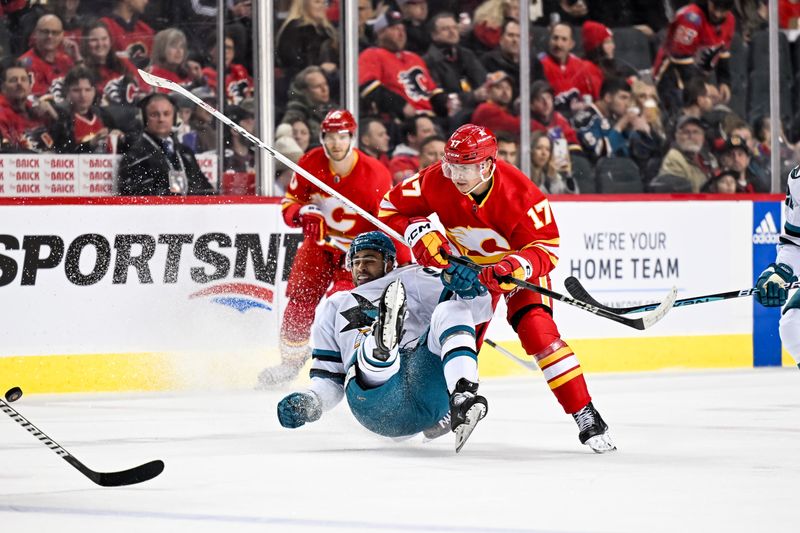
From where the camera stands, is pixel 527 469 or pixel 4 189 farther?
pixel 4 189

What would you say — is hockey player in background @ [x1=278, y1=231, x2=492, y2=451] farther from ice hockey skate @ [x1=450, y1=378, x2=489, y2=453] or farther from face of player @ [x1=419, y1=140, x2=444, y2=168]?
face of player @ [x1=419, y1=140, x2=444, y2=168]

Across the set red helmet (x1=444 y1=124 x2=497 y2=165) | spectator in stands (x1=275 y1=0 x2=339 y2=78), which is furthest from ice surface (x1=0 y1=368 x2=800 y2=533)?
spectator in stands (x1=275 y1=0 x2=339 y2=78)

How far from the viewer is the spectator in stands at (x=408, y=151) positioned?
7.97m

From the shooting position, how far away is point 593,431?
4656mm

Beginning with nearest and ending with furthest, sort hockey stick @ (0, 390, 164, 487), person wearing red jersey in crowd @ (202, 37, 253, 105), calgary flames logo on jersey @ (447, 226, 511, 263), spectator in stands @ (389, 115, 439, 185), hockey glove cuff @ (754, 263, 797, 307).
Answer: hockey stick @ (0, 390, 164, 487) → calgary flames logo on jersey @ (447, 226, 511, 263) → hockey glove cuff @ (754, 263, 797, 307) → person wearing red jersey in crowd @ (202, 37, 253, 105) → spectator in stands @ (389, 115, 439, 185)

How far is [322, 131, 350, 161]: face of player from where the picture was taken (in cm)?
666

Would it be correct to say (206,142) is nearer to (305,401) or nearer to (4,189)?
(4,189)

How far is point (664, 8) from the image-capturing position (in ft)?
28.2

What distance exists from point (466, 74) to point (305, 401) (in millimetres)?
3887

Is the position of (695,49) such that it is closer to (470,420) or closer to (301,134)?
(301,134)

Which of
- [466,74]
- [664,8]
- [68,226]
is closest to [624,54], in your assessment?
[664,8]

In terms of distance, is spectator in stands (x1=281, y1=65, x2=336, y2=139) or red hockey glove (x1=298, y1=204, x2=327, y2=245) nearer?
red hockey glove (x1=298, y1=204, x2=327, y2=245)

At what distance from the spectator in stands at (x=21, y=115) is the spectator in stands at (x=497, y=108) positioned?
2.27 meters

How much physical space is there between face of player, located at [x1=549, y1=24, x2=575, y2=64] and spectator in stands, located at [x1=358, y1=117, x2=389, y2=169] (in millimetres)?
1067
